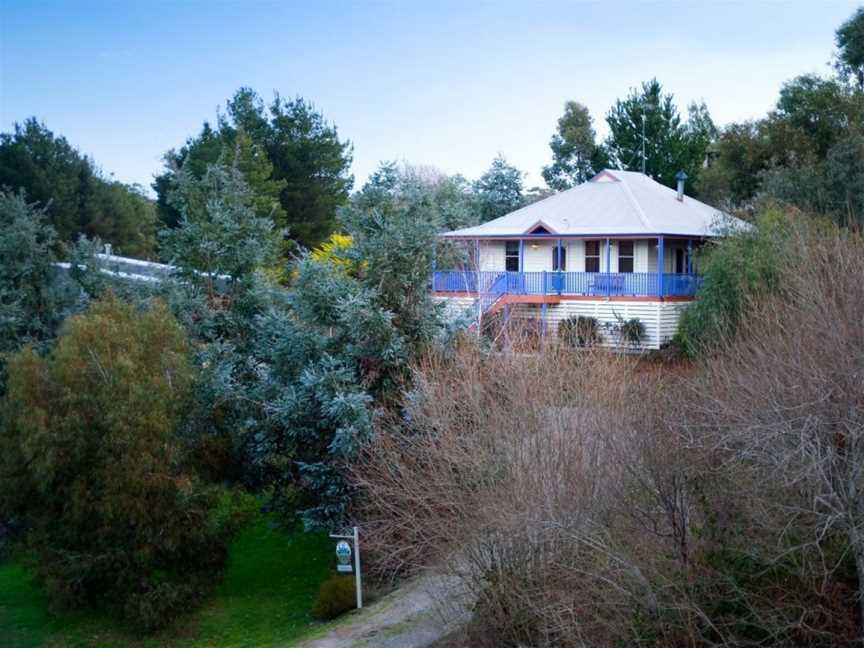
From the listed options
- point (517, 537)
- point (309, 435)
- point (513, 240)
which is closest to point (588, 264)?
point (513, 240)

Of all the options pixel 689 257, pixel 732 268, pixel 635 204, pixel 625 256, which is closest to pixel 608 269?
pixel 625 256

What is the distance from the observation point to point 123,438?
14.4 metres

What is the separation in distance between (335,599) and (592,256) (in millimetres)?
19918

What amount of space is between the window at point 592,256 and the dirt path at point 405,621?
769 inches

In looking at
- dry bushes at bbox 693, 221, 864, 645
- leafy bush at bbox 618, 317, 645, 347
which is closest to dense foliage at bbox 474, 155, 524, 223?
leafy bush at bbox 618, 317, 645, 347

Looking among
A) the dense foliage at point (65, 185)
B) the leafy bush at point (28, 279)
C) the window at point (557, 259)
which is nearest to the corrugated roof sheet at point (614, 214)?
the window at point (557, 259)

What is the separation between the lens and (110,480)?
47.0 ft

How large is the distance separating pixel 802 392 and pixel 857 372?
1.66 ft

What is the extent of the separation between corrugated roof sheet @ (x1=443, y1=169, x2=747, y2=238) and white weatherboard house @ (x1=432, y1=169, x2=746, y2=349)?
0.04 m

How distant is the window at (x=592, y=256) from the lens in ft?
103

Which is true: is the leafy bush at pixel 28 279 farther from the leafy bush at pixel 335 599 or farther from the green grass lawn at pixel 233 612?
the leafy bush at pixel 335 599

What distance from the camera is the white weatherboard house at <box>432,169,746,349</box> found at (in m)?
28.5

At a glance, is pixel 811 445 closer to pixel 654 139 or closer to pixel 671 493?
pixel 671 493

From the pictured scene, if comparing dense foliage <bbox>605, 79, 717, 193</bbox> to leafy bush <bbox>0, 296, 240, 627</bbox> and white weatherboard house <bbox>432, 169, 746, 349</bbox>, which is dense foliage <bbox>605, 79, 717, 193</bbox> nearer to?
white weatherboard house <bbox>432, 169, 746, 349</bbox>
